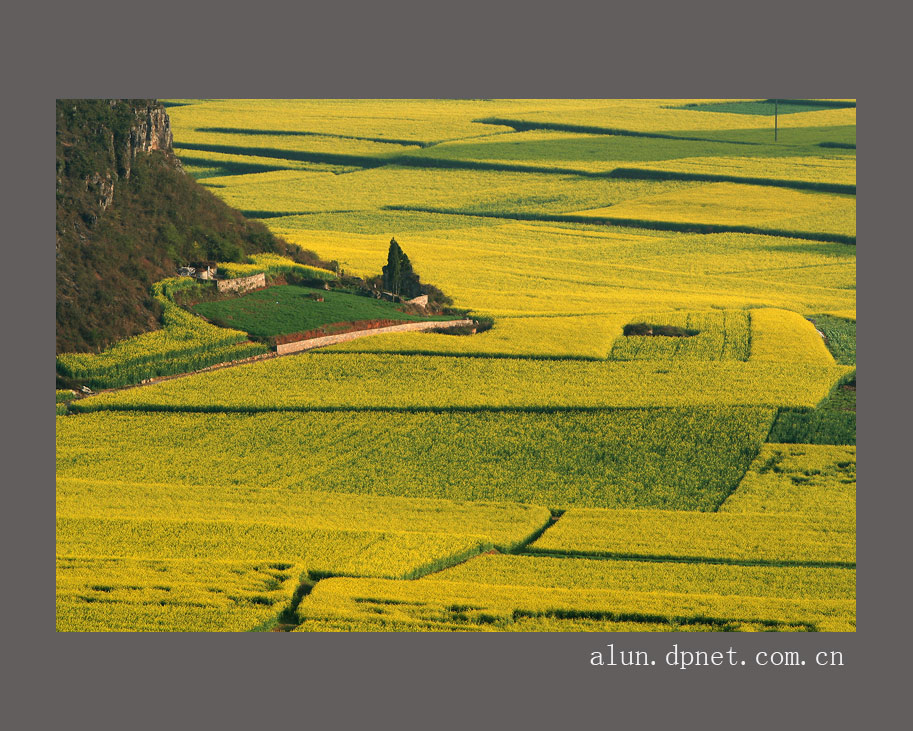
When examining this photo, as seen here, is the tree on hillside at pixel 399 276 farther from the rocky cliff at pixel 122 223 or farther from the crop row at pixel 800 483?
the crop row at pixel 800 483

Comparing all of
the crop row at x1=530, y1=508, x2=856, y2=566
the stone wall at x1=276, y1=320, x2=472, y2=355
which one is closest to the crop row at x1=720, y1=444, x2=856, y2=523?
the crop row at x1=530, y1=508, x2=856, y2=566

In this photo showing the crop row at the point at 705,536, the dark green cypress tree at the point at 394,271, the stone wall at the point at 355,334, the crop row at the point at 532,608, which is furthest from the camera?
the dark green cypress tree at the point at 394,271

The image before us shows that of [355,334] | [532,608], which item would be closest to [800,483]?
[532,608]

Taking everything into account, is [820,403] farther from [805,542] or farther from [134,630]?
[134,630]

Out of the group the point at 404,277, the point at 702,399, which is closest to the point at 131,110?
the point at 404,277

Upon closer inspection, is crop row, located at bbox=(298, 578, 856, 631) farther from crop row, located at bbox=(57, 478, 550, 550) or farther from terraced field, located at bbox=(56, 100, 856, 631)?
crop row, located at bbox=(57, 478, 550, 550)

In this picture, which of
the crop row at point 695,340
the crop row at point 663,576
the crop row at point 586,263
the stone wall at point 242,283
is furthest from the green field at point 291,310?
the crop row at point 663,576
